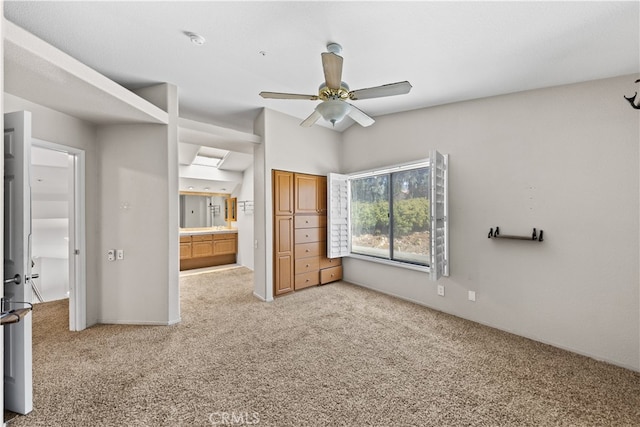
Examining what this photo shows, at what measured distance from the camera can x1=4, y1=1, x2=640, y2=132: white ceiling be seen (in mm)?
1868

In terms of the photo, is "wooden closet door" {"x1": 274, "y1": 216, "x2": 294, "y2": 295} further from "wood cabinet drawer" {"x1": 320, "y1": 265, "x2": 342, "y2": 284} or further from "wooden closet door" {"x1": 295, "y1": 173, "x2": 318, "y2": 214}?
"wood cabinet drawer" {"x1": 320, "y1": 265, "x2": 342, "y2": 284}

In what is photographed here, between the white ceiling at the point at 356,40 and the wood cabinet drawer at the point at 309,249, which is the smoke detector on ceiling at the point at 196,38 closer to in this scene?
the white ceiling at the point at 356,40

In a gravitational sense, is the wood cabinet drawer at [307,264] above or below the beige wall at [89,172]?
below

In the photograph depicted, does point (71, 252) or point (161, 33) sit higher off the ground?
point (161, 33)

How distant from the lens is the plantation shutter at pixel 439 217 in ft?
9.63

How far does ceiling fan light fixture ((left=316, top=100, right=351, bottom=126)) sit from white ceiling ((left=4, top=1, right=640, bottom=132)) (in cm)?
51

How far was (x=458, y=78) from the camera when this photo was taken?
2.79 meters

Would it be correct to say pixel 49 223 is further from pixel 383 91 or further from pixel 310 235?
pixel 383 91

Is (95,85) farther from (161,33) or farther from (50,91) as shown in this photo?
(161,33)

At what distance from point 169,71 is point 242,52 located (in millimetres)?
961

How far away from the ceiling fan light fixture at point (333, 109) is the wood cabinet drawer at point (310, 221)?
2295 millimetres

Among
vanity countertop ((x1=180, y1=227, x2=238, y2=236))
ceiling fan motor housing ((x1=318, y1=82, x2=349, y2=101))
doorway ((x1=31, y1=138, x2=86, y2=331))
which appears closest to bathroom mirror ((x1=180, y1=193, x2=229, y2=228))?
vanity countertop ((x1=180, y1=227, x2=238, y2=236))

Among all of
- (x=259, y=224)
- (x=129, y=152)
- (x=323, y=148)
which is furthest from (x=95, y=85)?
(x=323, y=148)

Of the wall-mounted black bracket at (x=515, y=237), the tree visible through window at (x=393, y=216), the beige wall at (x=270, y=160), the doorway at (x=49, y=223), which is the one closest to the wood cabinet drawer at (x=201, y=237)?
the doorway at (x=49, y=223)
